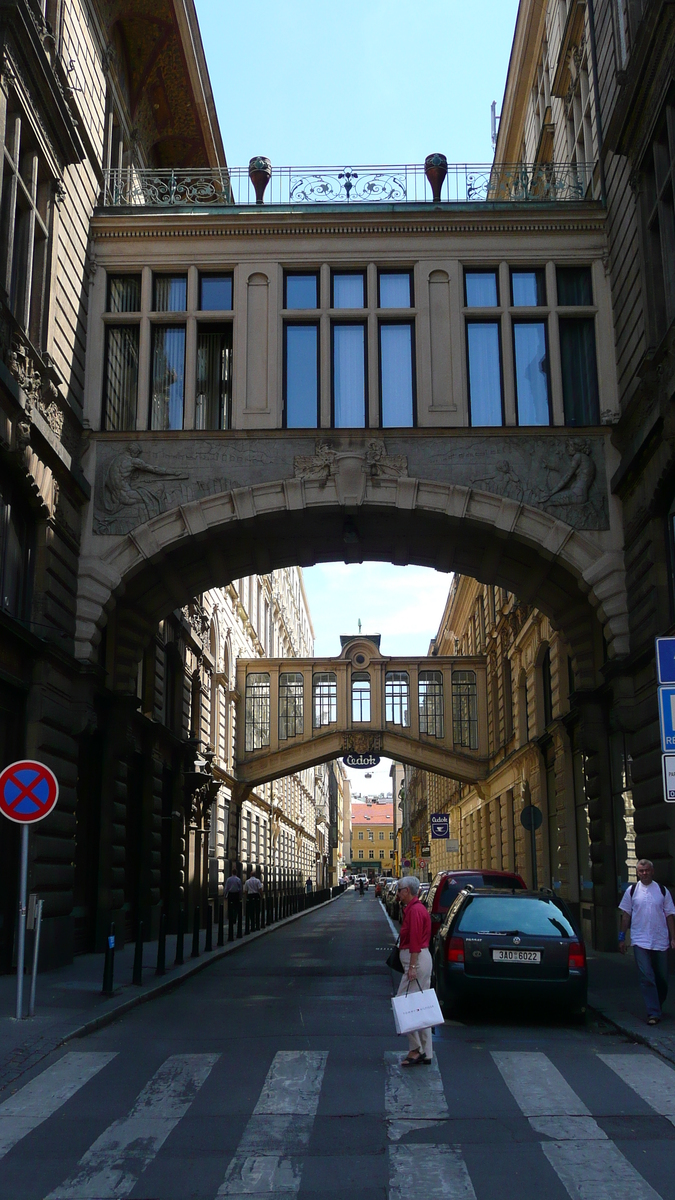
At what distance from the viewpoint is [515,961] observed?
12.5 meters

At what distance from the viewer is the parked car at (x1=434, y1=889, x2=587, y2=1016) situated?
12.5 meters

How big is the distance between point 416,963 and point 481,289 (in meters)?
15.5

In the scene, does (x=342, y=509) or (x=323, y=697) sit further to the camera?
(x=323, y=697)

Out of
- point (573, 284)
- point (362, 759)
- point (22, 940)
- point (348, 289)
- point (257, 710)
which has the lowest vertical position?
point (22, 940)

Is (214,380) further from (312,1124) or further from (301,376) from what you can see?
(312,1124)

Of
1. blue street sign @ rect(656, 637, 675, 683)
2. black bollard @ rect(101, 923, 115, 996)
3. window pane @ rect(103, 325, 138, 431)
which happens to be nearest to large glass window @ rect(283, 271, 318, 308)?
window pane @ rect(103, 325, 138, 431)

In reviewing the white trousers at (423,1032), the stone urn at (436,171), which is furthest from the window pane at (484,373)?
the white trousers at (423,1032)

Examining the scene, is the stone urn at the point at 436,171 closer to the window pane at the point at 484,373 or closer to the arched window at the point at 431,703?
the window pane at the point at 484,373

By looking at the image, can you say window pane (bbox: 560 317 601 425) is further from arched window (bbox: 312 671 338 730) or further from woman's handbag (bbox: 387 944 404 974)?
arched window (bbox: 312 671 338 730)

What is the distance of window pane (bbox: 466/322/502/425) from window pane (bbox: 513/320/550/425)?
372 millimetres

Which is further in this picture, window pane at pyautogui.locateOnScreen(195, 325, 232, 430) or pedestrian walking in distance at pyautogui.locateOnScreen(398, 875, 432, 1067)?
window pane at pyautogui.locateOnScreen(195, 325, 232, 430)

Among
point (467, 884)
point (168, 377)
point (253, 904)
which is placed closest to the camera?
point (467, 884)

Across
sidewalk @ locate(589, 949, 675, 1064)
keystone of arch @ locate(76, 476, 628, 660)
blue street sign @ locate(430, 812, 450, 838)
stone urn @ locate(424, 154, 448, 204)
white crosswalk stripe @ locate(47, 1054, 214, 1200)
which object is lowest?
white crosswalk stripe @ locate(47, 1054, 214, 1200)

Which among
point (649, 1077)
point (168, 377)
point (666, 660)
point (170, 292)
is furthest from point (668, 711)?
point (170, 292)
